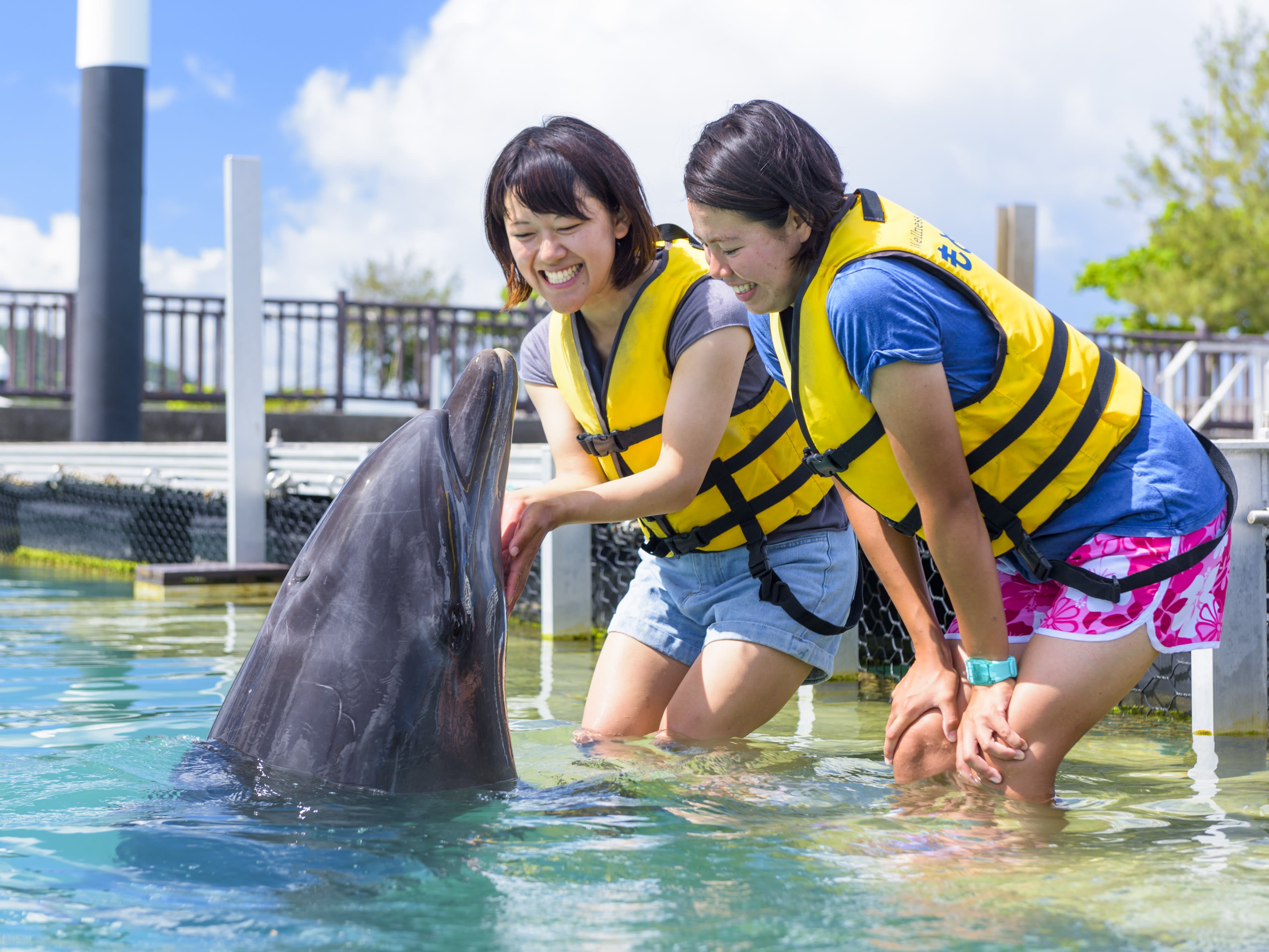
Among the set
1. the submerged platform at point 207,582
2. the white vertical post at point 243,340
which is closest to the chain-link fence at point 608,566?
the submerged platform at point 207,582

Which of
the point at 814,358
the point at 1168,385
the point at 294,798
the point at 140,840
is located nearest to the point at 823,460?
the point at 814,358

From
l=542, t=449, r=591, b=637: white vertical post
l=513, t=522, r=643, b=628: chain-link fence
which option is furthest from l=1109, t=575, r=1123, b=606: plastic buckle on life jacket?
l=542, t=449, r=591, b=637: white vertical post

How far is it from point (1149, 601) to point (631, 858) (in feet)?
3.80

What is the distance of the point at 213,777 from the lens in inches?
108

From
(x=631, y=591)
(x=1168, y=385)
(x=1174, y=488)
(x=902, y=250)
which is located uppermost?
(x=1168, y=385)

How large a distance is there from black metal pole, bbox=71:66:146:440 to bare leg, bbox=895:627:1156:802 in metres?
11.0

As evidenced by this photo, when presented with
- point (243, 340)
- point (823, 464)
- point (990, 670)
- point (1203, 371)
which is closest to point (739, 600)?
point (823, 464)

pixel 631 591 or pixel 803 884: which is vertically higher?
pixel 631 591

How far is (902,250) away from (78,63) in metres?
11.3

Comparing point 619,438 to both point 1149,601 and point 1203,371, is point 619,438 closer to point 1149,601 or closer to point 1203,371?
point 1149,601

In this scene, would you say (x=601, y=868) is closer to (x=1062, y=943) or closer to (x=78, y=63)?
(x=1062, y=943)

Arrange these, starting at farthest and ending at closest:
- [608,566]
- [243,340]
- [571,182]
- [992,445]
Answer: [243,340]
[608,566]
[571,182]
[992,445]

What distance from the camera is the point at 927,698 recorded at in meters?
2.86

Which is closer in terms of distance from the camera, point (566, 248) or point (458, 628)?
point (458, 628)
